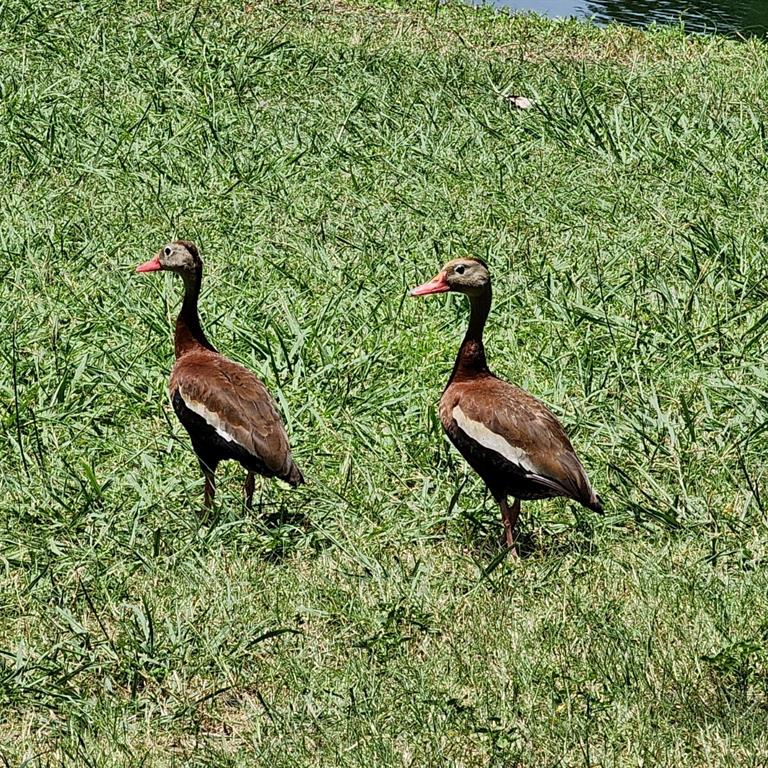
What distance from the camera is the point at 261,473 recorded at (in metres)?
4.73

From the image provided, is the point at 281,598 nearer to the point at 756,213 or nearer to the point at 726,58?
the point at 756,213

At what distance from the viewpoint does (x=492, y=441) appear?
4742mm

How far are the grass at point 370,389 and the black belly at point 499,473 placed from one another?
0.76 ft

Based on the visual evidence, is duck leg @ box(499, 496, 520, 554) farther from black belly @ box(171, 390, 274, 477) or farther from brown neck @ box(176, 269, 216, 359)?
brown neck @ box(176, 269, 216, 359)

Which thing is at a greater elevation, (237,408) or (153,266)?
(237,408)

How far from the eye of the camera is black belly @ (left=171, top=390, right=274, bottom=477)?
187 inches

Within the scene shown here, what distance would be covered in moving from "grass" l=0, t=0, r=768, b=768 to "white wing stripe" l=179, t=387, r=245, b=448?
292 millimetres

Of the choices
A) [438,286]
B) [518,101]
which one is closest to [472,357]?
[438,286]

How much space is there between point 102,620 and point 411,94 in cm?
642

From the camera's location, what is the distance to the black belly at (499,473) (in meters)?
4.68

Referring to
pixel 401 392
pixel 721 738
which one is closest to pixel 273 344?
pixel 401 392

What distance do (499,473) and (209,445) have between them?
109cm

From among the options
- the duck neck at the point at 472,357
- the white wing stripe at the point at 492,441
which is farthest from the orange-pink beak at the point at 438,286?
the white wing stripe at the point at 492,441

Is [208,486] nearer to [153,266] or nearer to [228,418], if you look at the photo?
[228,418]
